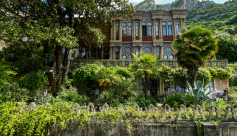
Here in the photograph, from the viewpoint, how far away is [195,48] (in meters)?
9.02

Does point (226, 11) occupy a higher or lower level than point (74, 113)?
higher

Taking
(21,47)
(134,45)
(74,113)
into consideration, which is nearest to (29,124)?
(74,113)

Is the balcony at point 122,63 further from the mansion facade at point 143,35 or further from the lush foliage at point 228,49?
the lush foliage at point 228,49

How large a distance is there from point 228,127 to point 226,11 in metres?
82.9

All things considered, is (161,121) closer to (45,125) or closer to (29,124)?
(45,125)

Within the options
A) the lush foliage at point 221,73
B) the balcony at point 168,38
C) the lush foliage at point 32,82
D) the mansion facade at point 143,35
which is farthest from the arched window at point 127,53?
the lush foliage at point 32,82

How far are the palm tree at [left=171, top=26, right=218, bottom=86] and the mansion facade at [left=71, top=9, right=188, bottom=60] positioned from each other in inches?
422

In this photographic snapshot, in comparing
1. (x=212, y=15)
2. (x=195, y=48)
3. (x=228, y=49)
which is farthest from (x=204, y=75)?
(x=212, y=15)

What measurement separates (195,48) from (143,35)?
1281 centimetres

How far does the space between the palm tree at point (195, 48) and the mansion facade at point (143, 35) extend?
10.7m

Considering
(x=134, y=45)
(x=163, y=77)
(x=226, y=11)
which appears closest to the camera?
(x=163, y=77)

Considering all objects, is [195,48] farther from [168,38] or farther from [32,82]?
[168,38]

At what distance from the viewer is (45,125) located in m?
5.54

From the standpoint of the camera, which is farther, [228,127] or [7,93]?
[7,93]
